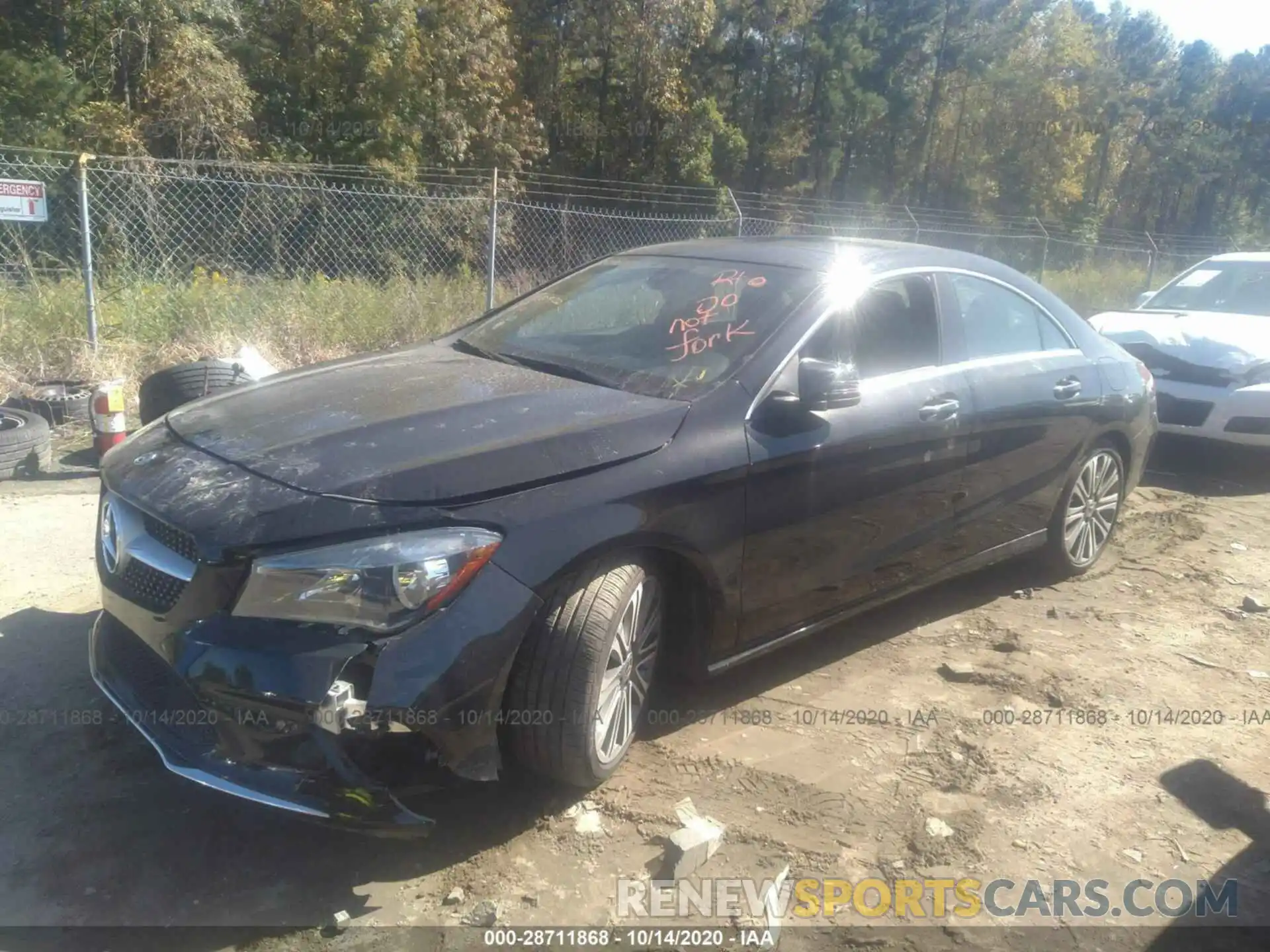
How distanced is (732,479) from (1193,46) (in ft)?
197

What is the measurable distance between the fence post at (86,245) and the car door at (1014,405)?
20.2 ft

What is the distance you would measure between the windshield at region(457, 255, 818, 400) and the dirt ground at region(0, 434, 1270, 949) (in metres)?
1.23

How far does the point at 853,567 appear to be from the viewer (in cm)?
370

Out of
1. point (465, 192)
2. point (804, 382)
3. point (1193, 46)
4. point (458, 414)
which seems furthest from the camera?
point (1193, 46)

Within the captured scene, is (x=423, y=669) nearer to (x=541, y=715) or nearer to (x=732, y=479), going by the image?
(x=541, y=715)

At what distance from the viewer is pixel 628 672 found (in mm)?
3043

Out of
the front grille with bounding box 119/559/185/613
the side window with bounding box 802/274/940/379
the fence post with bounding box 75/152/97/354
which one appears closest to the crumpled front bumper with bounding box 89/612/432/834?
the front grille with bounding box 119/559/185/613

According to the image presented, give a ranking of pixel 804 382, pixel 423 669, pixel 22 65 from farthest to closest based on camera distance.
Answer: pixel 22 65
pixel 804 382
pixel 423 669

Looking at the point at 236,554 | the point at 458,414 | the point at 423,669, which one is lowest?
the point at 423,669

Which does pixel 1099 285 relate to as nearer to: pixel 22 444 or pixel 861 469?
pixel 861 469

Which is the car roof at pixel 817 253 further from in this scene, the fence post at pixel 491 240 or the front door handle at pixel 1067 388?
the fence post at pixel 491 240

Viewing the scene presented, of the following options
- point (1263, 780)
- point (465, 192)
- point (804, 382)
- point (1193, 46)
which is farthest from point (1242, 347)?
point (1193, 46)

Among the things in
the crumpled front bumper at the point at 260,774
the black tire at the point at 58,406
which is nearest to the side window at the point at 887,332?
the crumpled front bumper at the point at 260,774

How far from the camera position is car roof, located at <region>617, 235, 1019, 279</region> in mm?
3951
